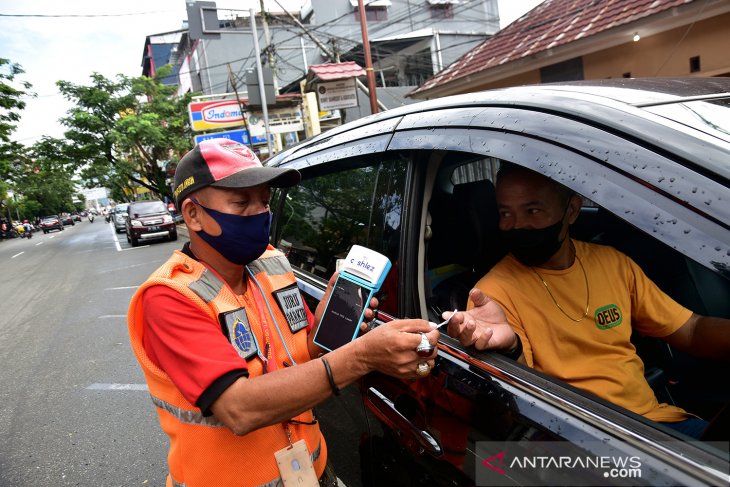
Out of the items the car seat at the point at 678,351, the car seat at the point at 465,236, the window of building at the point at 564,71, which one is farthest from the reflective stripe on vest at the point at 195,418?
the window of building at the point at 564,71

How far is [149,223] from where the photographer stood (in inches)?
682

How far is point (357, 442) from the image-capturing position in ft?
5.62

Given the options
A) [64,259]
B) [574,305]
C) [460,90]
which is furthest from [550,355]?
[64,259]

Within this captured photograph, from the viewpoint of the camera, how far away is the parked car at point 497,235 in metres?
0.97

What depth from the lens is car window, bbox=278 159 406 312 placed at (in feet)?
5.62

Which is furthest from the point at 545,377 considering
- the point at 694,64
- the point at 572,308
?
the point at 694,64

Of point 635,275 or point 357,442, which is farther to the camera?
point 635,275

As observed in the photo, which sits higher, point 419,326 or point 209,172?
point 209,172

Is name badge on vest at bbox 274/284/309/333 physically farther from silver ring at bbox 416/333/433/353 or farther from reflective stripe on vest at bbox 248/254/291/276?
silver ring at bbox 416/333/433/353

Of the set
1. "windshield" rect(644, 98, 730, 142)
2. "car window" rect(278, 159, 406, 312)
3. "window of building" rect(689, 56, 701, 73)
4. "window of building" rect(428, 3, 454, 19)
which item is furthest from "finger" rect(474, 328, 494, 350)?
"window of building" rect(428, 3, 454, 19)

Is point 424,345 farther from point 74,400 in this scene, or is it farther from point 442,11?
point 442,11

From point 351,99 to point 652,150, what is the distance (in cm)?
1292

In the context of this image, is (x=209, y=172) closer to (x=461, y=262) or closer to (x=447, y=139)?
(x=447, y=139)

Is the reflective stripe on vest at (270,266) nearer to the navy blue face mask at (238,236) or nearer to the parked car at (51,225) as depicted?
the navy blue face mask at (238,236)
